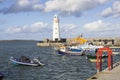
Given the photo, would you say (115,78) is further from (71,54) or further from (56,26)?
(56,26)

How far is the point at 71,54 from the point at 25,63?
3827cm

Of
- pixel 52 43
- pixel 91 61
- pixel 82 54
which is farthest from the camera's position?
pixel 52 43

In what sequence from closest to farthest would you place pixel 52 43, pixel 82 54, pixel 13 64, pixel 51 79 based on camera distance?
pixel 51 79
pixel 13 64
pixel 82 54
pixel 52 43

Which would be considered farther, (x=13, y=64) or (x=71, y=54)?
(x=71, y=54)

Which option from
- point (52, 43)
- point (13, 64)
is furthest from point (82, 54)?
point (52, 43)

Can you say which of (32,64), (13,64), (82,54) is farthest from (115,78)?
(82,54)

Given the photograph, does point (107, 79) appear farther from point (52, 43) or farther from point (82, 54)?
point (52, 43)

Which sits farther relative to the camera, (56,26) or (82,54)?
(56,26)

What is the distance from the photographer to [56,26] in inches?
7215

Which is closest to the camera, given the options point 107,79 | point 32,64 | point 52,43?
point 107,79

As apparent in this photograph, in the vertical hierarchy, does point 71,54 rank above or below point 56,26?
below

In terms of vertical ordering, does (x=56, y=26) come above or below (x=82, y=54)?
above

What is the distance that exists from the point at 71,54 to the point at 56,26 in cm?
8017

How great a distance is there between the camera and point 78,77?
156ft
